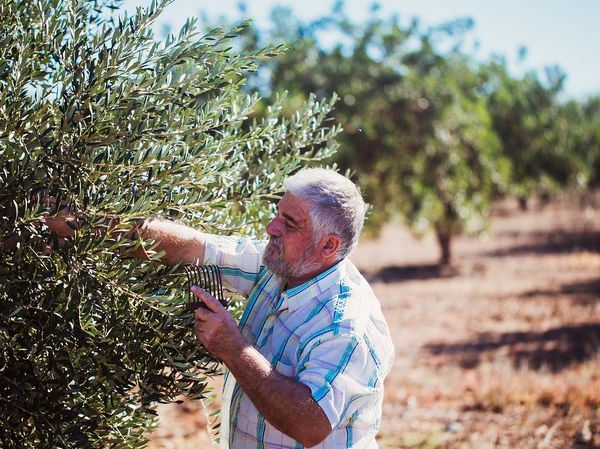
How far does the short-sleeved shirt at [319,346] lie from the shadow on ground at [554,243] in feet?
95.7

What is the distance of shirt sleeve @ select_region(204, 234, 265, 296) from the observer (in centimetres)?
321

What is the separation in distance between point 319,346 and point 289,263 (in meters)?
0.42

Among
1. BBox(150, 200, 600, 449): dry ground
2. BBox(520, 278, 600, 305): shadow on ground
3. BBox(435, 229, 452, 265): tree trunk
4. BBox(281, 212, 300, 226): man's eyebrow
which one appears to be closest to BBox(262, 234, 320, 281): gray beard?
BBox(281, 212, 300, 226): man's eyebrow

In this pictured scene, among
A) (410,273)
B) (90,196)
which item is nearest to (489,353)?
(90,196)

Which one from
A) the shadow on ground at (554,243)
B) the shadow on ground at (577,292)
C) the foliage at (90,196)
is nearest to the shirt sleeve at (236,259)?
the foliage at (90,196)

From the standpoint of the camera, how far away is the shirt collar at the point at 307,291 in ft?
9.62

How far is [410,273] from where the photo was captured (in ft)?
88.2

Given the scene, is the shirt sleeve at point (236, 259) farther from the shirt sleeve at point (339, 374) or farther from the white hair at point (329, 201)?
the shirt sleeve at point (339, 374)

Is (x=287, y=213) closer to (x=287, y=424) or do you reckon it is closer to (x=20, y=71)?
(x=287, y=424)

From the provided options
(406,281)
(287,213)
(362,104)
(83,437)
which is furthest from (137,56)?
(406,281)

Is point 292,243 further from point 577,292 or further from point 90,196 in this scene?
point 577,292

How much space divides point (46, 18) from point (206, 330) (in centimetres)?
135

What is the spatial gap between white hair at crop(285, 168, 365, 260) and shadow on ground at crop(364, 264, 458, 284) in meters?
22.1

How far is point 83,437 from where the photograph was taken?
2.81 meters
